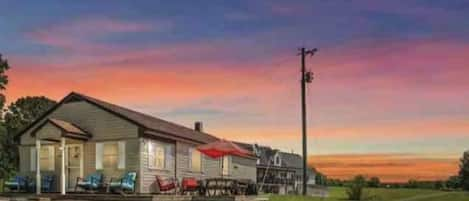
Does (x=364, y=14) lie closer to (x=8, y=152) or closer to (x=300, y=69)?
(x=300, y=69)

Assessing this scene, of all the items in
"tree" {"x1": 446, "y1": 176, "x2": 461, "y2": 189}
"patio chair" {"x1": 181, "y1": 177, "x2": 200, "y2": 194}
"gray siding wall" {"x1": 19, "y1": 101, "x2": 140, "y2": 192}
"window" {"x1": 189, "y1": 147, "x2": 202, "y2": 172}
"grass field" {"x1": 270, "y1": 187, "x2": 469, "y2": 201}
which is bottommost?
"tree" {"x1": 446, "y1": 176, "x2": 461, "y2": 189}

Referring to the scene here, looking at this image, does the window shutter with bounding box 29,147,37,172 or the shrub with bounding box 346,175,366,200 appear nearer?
the window shutter with bounding box 29,147,37,172

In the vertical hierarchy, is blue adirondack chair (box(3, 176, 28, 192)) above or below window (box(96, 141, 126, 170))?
below

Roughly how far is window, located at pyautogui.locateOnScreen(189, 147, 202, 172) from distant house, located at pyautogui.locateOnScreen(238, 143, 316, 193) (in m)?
18.1

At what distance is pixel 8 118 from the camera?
52500 mm

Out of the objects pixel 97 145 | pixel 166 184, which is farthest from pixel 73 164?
pixel 166 184

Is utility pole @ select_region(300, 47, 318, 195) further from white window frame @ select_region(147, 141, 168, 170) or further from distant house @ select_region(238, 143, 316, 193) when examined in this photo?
distant house @ select_region(238, 143, 316, 193)

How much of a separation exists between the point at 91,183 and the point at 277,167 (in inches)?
1499

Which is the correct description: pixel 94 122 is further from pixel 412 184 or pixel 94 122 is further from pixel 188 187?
pixel 412 184

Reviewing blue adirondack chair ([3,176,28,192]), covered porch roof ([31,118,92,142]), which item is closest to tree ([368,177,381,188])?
covered porch roof ([31,118,92,142])

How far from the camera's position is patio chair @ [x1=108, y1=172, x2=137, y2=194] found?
27.3 metres

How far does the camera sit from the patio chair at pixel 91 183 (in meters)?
27.9

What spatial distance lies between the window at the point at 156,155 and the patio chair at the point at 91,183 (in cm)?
225

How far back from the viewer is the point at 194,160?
33.4 m
